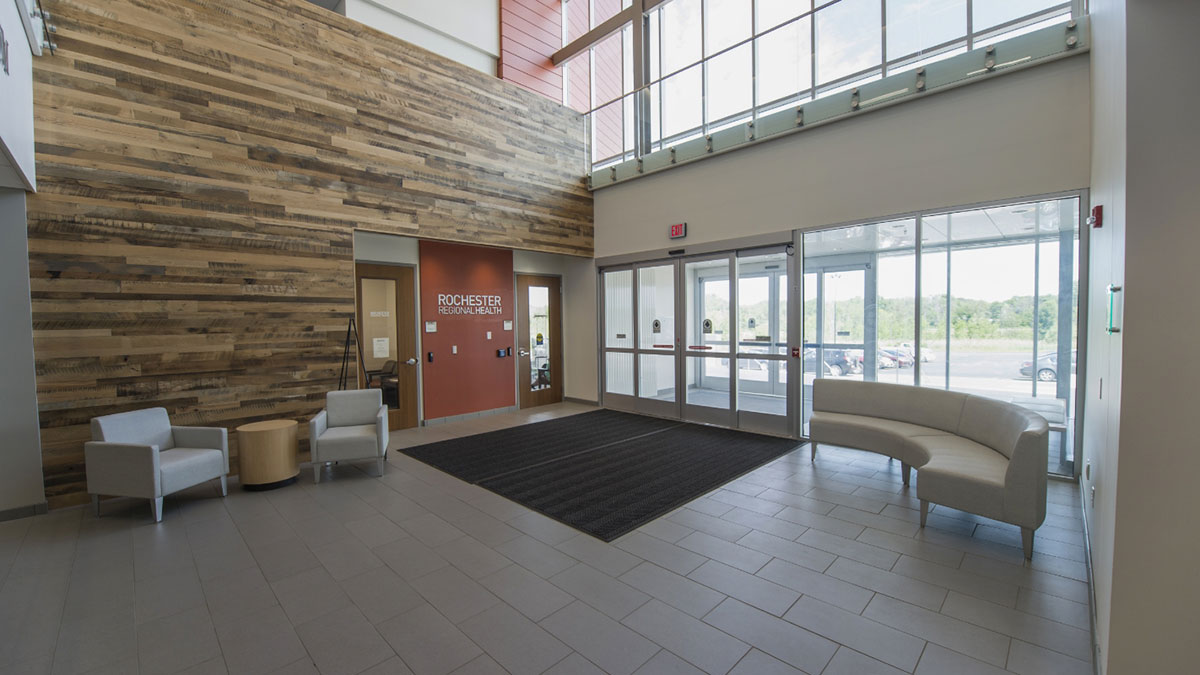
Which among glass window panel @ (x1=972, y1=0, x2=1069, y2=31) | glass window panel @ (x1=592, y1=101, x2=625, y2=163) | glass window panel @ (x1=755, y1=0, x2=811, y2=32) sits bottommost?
glass window panel @ (x1=972, y1=0, x2=1069, y2=31)

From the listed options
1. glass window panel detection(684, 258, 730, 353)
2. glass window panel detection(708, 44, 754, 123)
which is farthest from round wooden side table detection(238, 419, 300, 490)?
glass window panel detection(708, 44, 754, 123)

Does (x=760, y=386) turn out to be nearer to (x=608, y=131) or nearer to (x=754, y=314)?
(x=754, y=314)

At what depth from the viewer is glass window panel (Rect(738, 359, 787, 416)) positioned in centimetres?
638

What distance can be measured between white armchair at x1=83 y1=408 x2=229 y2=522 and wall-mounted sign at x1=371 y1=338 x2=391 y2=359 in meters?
2.54

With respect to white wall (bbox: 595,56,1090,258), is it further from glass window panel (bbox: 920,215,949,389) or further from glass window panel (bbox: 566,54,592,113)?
glass window panel (bbox: 566,54,592,113)

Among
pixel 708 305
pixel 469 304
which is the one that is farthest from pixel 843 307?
pixel 469 304

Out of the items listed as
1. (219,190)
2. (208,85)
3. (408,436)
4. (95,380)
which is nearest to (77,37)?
(208,85)

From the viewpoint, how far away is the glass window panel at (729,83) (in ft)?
21.7

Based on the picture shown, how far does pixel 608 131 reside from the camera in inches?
329

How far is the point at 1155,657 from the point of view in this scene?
5.68 feet

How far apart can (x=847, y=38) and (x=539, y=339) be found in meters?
6.21

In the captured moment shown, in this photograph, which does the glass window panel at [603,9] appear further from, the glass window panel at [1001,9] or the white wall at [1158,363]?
the white wall at [1158,363]

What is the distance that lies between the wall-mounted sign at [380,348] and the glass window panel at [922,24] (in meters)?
7.25

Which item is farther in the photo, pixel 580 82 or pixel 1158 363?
pixel 580 82
